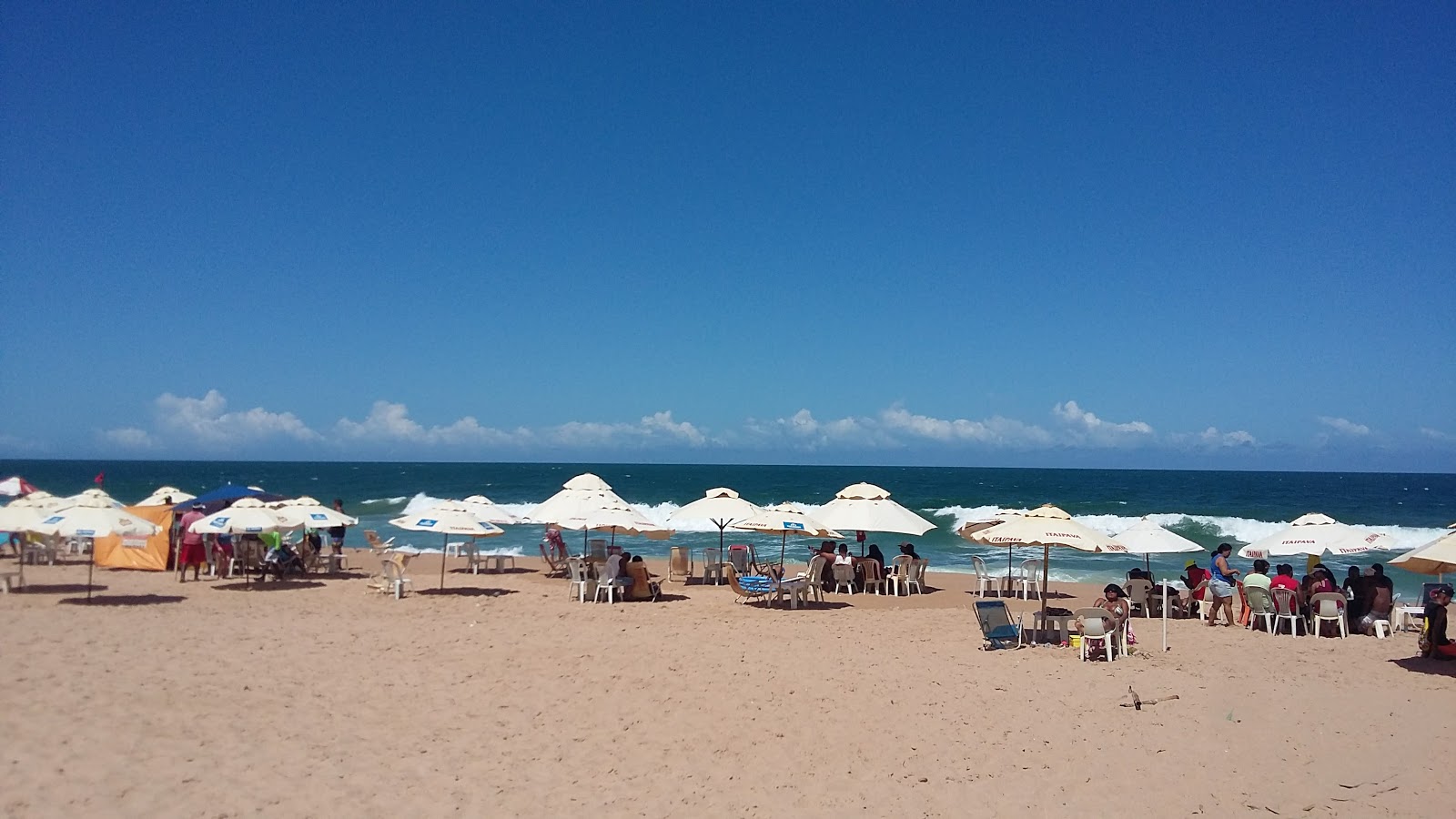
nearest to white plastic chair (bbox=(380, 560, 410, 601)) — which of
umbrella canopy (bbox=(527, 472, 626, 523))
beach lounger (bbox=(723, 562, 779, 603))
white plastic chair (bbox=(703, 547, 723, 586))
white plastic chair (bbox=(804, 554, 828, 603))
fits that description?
umbrella canopy (bbox=(527, 472, 626, 523))

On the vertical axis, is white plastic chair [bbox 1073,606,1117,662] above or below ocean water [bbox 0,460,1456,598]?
above

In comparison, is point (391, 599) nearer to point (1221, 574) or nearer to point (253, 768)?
point (253, 768)

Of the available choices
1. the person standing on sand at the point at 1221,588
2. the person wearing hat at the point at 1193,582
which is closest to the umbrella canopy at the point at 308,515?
the person wearing hat at the point at 1193,582

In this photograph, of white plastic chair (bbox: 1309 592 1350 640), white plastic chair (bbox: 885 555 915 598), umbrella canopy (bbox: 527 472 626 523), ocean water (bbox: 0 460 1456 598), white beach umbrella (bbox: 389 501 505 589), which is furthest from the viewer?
ocean water (bbox: 0 460 1456 598)

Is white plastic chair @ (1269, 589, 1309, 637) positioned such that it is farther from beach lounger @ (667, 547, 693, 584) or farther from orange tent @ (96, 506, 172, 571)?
orange tent @ (96, 506, 172, 571)

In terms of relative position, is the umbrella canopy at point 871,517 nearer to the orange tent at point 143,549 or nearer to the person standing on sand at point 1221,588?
the person standing on sand at point 1221,588

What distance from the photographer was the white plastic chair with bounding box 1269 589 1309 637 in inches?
469

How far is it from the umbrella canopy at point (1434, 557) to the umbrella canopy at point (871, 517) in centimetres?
591

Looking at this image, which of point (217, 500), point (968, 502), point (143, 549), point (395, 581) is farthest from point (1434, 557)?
point (968, 502)

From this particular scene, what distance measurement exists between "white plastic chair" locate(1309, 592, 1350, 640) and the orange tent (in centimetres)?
1808

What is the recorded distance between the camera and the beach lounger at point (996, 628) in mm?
10594

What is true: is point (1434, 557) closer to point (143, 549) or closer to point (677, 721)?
point (677, 721)

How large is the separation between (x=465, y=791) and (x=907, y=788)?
289 cm

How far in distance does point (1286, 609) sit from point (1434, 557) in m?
3.73
